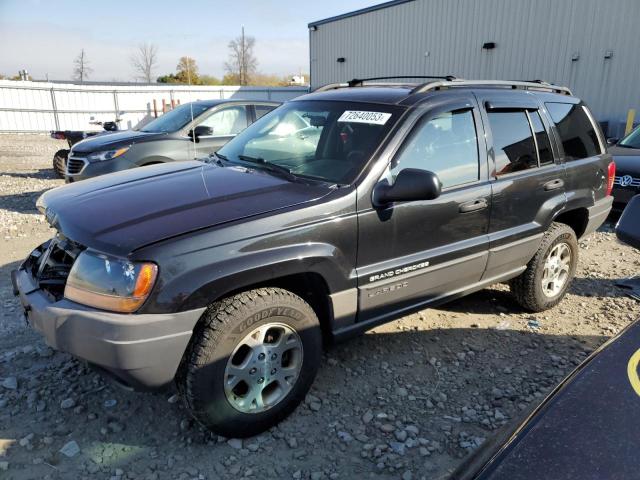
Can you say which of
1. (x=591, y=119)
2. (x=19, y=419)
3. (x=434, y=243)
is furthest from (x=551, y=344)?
(x=19, y=419)

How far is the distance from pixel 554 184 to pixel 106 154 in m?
5.85

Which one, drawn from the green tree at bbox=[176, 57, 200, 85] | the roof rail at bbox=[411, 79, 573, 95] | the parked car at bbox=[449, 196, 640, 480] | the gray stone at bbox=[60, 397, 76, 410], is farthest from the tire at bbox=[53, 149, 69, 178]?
the green tree at bbox=[176, 57, 200, 85]

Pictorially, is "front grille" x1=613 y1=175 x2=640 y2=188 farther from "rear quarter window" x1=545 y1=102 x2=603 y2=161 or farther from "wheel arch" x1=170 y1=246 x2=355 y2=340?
"wheel arch" x1=170 y1=246 x2=355 y2=340

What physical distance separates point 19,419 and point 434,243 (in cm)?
268

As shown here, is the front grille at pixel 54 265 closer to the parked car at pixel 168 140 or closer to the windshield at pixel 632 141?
the parked car at pixel 168 140

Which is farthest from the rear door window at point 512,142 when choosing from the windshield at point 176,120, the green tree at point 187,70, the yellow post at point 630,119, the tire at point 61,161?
the green tree at point 187,70

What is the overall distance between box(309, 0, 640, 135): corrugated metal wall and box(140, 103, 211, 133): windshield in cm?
1175

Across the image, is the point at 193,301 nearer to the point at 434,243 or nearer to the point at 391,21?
the point at 434,243

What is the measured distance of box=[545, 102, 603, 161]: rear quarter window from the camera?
4.12 metres

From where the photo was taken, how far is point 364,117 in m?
3.26

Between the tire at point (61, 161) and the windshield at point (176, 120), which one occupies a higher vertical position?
the windshield at point (176, 120)

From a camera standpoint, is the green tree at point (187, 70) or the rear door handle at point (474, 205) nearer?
the rear door handle at point (474, 205)

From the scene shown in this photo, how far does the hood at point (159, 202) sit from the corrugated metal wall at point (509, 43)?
13945 millimetres

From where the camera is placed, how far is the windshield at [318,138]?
Answer: 3049 mm
